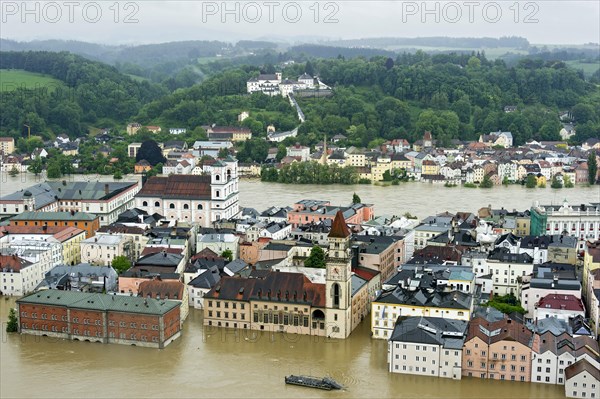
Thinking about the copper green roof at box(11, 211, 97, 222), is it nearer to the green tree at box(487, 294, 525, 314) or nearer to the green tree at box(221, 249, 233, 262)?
the green tree at box(221, 249, 233, 262)

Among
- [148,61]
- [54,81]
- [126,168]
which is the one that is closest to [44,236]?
[126,168]

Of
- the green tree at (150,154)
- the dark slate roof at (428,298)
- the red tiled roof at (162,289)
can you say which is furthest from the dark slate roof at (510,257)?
the green tree at (150,154)

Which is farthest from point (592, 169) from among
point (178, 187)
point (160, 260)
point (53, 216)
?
point (160, 260)

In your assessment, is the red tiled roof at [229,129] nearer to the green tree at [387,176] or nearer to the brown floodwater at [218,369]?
the green tree at [387,176]

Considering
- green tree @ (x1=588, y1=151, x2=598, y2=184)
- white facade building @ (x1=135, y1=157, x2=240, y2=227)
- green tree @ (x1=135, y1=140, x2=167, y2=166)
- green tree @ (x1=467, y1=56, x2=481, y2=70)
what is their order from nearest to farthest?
1. white facade building @ (x1=135, y1=157, x2=240, y2=227)
2. green tree @ (x1=588, y1=151, x2=598, y2=184)
3. green tree @ (x1=135, y1=140, x2=167, y2=166)
4. green tree @ (x1=467, y1=56, x2=481, y2=70)

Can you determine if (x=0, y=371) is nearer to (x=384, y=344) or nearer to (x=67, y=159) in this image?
(x=384, y=344)

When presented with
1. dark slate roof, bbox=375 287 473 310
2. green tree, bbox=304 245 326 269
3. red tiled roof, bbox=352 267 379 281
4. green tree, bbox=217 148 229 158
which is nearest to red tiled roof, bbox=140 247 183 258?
green tree, bbox=304 245 326 269
